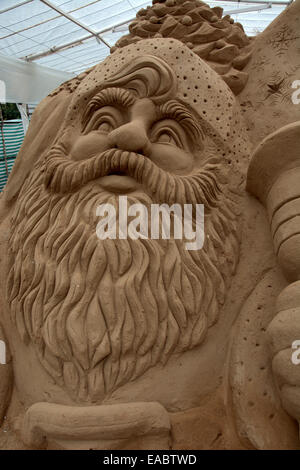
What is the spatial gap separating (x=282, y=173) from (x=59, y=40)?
5142 mm

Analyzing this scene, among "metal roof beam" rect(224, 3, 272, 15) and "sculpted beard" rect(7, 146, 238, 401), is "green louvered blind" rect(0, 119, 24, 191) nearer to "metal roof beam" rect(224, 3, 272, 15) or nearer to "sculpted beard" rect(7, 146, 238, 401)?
"metal roof beam" rect(224, 3, 272, 15)

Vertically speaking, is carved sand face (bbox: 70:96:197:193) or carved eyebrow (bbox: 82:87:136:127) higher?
carved eyebrow (bbox: 82:87:136:127)

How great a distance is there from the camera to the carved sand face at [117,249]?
1207 mm

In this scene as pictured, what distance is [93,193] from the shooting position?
1.39 meters

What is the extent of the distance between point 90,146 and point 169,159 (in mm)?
311

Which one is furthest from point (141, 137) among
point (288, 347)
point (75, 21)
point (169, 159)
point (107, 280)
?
point (75, 21)

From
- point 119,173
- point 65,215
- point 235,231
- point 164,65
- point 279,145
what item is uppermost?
point 164,65

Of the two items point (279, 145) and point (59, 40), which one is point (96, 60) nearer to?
point (59, 40)

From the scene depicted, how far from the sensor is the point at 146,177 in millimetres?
1364

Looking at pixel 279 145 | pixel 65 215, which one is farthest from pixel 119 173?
pixel 279 145

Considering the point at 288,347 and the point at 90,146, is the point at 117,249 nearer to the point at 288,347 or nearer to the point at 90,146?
the point at 90,146

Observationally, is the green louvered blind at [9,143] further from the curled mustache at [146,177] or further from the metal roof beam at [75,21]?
the curled mustache at [146,177]

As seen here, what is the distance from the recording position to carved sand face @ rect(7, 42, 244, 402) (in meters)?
1.21

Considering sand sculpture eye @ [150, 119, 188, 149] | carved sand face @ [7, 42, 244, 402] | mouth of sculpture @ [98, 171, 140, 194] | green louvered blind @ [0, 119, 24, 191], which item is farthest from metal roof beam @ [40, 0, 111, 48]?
mouth of sculpture @ [98, 171, 140, 194]
